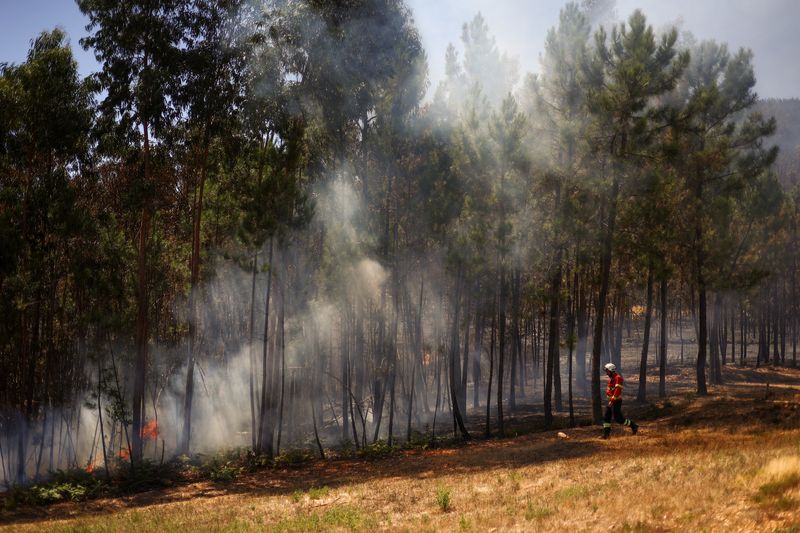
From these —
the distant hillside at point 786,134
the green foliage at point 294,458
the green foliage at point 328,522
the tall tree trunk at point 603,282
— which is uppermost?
the distant hillside at point 786,134

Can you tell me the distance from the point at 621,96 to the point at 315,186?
12502 millimetres

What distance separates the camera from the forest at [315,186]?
21.3m

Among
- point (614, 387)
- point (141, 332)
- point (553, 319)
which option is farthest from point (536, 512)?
point (141, 332)

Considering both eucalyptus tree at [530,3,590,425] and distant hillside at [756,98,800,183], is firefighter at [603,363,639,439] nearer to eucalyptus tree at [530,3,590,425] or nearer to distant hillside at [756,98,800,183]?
eucalyptus tree at [530,3,590,425]

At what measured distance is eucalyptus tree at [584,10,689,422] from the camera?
2117 cm

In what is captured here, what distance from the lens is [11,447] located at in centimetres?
2277

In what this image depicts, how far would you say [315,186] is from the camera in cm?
2689

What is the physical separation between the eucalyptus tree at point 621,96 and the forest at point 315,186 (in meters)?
0.08

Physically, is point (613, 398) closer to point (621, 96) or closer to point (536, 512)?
point (536, 512)

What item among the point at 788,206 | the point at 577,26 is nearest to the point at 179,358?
the point at 577,26

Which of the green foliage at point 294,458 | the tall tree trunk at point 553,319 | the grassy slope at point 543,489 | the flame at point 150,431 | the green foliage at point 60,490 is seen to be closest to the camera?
the grassy slope at point 543,489

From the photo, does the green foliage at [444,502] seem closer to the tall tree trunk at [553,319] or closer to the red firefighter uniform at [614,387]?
the red firefighter uniform at [614,387]

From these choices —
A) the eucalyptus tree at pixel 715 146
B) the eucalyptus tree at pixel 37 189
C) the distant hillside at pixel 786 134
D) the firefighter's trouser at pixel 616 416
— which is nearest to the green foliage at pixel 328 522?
the firefighter's trouser at pixel 616 416

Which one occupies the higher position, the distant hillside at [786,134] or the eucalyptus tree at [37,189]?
the distant hillside at [786,134]
